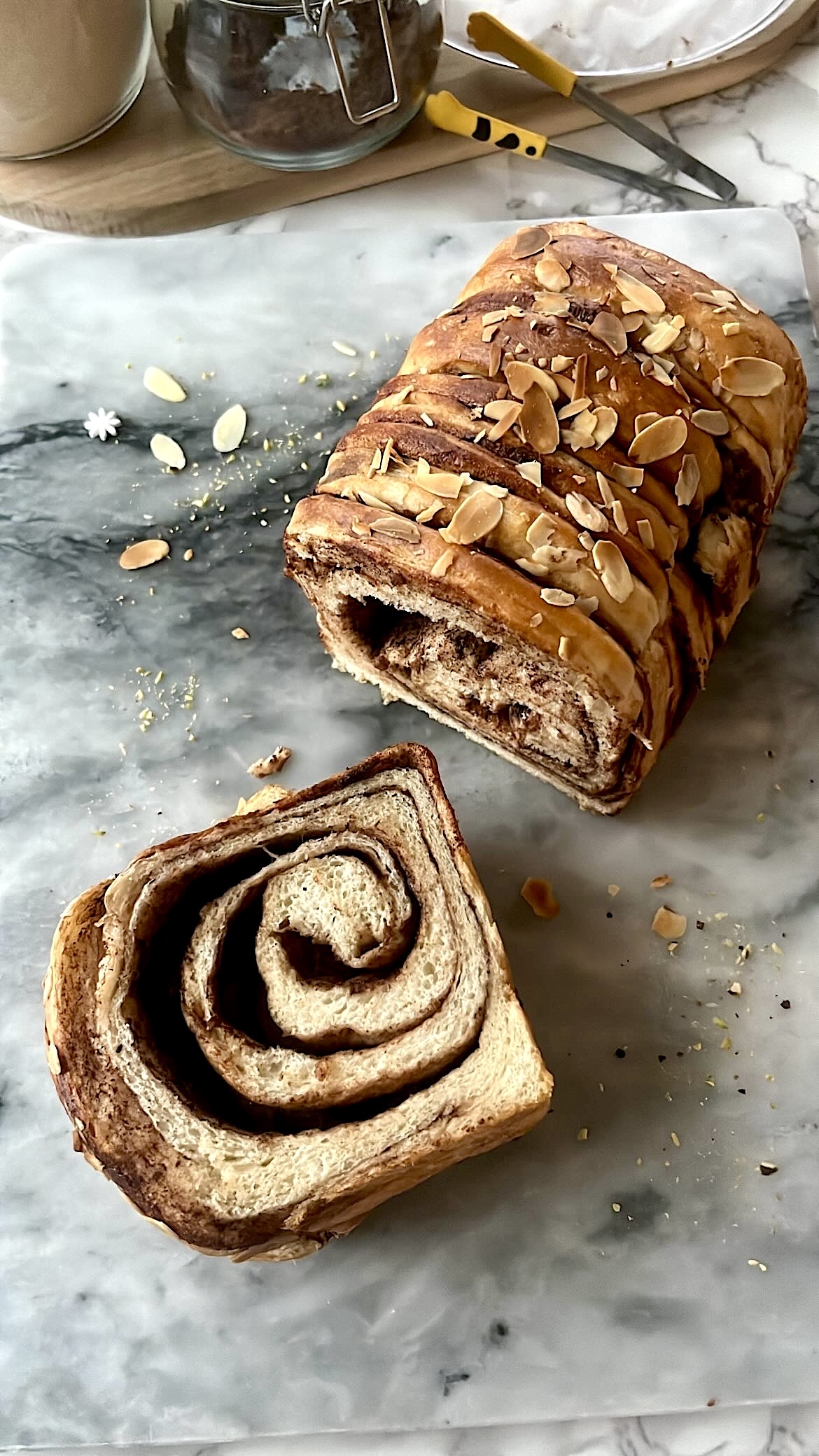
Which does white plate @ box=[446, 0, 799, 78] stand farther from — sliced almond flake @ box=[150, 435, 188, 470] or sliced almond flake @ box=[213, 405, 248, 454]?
sliced almond flake @ box=[150, 435, 188, 470]

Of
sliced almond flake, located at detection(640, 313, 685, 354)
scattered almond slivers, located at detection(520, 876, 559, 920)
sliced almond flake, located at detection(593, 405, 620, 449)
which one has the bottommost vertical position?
scattered almond slivers, located at detection(520, 876, 559, 920)

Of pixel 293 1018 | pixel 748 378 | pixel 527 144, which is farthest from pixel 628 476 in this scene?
pixel 527 144

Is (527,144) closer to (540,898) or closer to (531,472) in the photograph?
(531,472)

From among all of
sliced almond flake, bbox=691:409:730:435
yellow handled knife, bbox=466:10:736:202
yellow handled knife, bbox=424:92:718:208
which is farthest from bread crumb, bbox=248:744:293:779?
yellow handled knife, bbox=466:10:736:202

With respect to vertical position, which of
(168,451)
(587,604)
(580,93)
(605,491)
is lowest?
(168,451)

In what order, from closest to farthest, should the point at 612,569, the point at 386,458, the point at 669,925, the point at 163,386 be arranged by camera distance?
1. the point at 612,569
2. the point at 386,458
3. the point at 669,925
4. the point at 163,386

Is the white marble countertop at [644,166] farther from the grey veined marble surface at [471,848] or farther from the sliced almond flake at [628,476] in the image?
the sliced almond flake at [628,476]

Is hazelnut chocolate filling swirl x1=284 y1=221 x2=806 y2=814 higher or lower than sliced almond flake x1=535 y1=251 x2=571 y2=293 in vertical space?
lower

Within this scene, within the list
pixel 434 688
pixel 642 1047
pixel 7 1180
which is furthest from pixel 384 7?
pixel 7 1180
